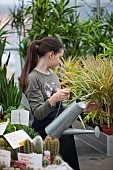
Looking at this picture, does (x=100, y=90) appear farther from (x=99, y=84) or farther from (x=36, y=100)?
(x=36, y=100)

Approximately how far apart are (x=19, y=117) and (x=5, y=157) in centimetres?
37

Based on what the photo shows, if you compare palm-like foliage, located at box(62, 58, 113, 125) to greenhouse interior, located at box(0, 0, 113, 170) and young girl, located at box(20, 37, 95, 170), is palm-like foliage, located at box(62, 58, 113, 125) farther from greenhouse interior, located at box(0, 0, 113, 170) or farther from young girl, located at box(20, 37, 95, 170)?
young girl, located at box(20, 37, 95, 170)

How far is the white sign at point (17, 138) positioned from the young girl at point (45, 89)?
55 cm

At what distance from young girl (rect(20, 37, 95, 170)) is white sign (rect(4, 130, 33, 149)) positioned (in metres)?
0.55

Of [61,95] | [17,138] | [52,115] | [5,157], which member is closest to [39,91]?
[52,115]

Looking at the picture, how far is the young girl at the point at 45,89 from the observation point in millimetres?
2373

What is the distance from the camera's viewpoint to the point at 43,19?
6422mm

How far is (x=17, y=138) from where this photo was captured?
1.65 m

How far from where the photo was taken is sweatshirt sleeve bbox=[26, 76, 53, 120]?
2.35 metres

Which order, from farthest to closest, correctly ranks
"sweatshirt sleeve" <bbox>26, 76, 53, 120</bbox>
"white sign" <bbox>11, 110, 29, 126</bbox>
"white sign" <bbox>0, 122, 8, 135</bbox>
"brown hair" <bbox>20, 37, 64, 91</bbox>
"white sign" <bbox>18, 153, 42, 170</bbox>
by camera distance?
1. "brown hair" <bbox>20, 37, 64, 91</bbox>
2. "sweatshirt sleeve" <bbox>26, 76, 53, 120</bbox>
3. "white sign" <bbox>11, 110, 29, 126</bbox>
4. "white sign" <bbox>0, 122, 8, 135</bbox>
5. "white sign" <bbox>18, 153, 42, 170</bbox>

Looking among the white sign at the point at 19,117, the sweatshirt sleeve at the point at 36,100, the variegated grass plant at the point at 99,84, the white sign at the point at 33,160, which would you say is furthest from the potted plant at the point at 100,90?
the white sign at the point at 33,160

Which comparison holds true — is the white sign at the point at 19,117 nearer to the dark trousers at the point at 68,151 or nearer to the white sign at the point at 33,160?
the white sign at the point at 33,160

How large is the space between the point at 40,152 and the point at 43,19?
5.06 meters

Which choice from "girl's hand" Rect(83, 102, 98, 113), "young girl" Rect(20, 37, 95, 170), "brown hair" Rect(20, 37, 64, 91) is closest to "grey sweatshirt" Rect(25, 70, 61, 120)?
"young girl" Rect(20, 37, 95, 170)
